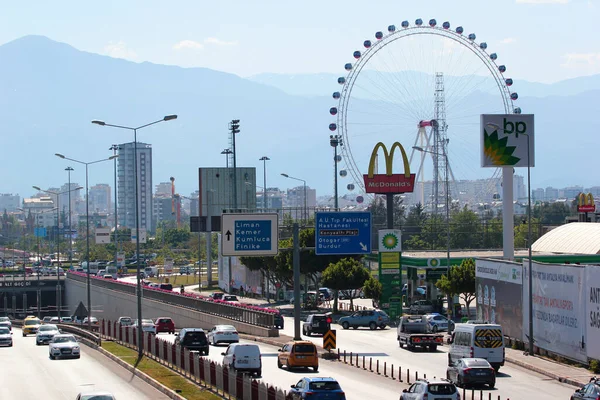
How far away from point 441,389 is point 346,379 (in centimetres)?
1118

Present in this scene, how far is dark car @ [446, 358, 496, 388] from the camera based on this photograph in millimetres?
35031

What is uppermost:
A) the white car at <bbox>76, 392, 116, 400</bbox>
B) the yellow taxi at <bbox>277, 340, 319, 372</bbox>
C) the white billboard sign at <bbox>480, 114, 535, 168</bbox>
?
the white billboard sign at <bbox>480, 114, 535, 168</bbox>

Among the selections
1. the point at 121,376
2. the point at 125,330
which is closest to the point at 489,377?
the point at 121,376

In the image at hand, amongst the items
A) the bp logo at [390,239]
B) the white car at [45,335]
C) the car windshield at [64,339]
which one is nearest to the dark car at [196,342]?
the car windshield at [64,339]

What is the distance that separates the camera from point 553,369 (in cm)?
4162

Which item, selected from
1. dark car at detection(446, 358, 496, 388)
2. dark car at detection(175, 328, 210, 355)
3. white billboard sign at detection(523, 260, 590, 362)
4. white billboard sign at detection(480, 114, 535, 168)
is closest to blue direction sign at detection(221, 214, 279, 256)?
dark car at detection(175, 328, 210, 355)

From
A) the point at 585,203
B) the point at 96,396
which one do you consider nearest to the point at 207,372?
the point at 96,396

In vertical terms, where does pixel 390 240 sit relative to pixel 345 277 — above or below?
above

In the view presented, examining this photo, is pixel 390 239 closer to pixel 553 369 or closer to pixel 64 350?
pixel 64 350

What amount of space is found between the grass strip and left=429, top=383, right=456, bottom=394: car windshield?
7.32 meters

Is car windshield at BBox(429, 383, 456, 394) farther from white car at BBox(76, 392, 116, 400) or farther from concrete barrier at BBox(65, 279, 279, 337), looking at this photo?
concrete barrier at BBox(65, 279, 279, 337)

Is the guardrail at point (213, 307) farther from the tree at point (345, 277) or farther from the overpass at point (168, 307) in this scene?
the tree at point (345, 277)

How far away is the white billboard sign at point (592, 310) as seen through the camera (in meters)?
40.8

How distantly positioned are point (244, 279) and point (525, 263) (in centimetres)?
6021
